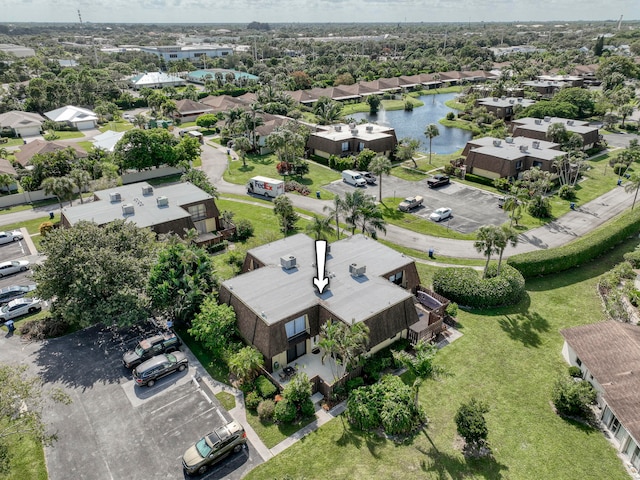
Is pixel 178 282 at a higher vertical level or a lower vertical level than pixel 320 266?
higher

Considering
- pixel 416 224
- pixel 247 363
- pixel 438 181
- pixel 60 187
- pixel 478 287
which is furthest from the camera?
pixel 438 181

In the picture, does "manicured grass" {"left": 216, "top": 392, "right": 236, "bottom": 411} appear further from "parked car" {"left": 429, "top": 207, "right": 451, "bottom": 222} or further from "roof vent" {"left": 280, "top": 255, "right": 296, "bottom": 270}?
"parked car" {"left": 429, "top": 207, "right": 451, "bottom": 222}

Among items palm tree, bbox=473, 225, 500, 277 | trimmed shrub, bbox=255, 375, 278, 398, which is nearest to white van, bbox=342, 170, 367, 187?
palm tree, bbox=473, 225, 500, 277

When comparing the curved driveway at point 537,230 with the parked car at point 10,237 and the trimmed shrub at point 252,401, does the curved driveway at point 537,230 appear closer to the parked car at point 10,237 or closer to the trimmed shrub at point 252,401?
the parked car at point 10,237

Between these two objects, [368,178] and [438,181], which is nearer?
[438,181]

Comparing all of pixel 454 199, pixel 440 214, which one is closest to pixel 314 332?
pixel 440 214

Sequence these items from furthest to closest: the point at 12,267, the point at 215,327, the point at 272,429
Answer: the point at 12,267
the point at 215,327
the point at 272,429

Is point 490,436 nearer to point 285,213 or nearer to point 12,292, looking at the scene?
point 285,213

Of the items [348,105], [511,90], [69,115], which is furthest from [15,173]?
[511,90]
